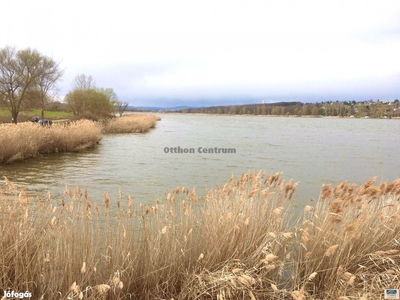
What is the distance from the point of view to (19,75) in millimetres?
26297

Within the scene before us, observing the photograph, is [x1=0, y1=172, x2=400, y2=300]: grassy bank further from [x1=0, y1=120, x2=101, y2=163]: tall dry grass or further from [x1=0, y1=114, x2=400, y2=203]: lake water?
[x1=0, y1=120, x2=101, y2=163]: tall dry grass

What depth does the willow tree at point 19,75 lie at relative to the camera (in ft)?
84.2

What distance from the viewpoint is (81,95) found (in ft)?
133

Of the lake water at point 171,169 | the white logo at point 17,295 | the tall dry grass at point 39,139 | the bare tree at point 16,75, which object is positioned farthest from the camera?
the bare tree at point 16,75

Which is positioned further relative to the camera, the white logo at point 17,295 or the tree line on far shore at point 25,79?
the tree line on far shore at point 25,79

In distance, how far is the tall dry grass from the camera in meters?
11.7

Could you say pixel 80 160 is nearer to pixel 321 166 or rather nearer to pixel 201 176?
pixel 201 176

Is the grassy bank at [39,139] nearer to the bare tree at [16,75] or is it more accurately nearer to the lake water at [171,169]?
the lake water at [171,169]

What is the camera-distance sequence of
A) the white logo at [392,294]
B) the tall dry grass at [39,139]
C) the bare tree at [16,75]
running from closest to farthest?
1. the white logo at [392,294]
2. the tall dry grass at [39,139]
3. the bare tree at [16,75]

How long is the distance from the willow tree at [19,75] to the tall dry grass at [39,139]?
12845 mm

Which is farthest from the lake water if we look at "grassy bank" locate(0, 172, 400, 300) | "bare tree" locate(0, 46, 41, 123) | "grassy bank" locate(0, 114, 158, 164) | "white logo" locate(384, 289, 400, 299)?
"bare tree" locate(0, 46, 41, 123)

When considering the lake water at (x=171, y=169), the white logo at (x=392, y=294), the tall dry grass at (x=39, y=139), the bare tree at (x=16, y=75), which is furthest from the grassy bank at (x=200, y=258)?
the bare tree at (x=16, y=75)

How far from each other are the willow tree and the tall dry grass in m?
12.8

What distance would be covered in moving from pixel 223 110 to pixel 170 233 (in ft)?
517
